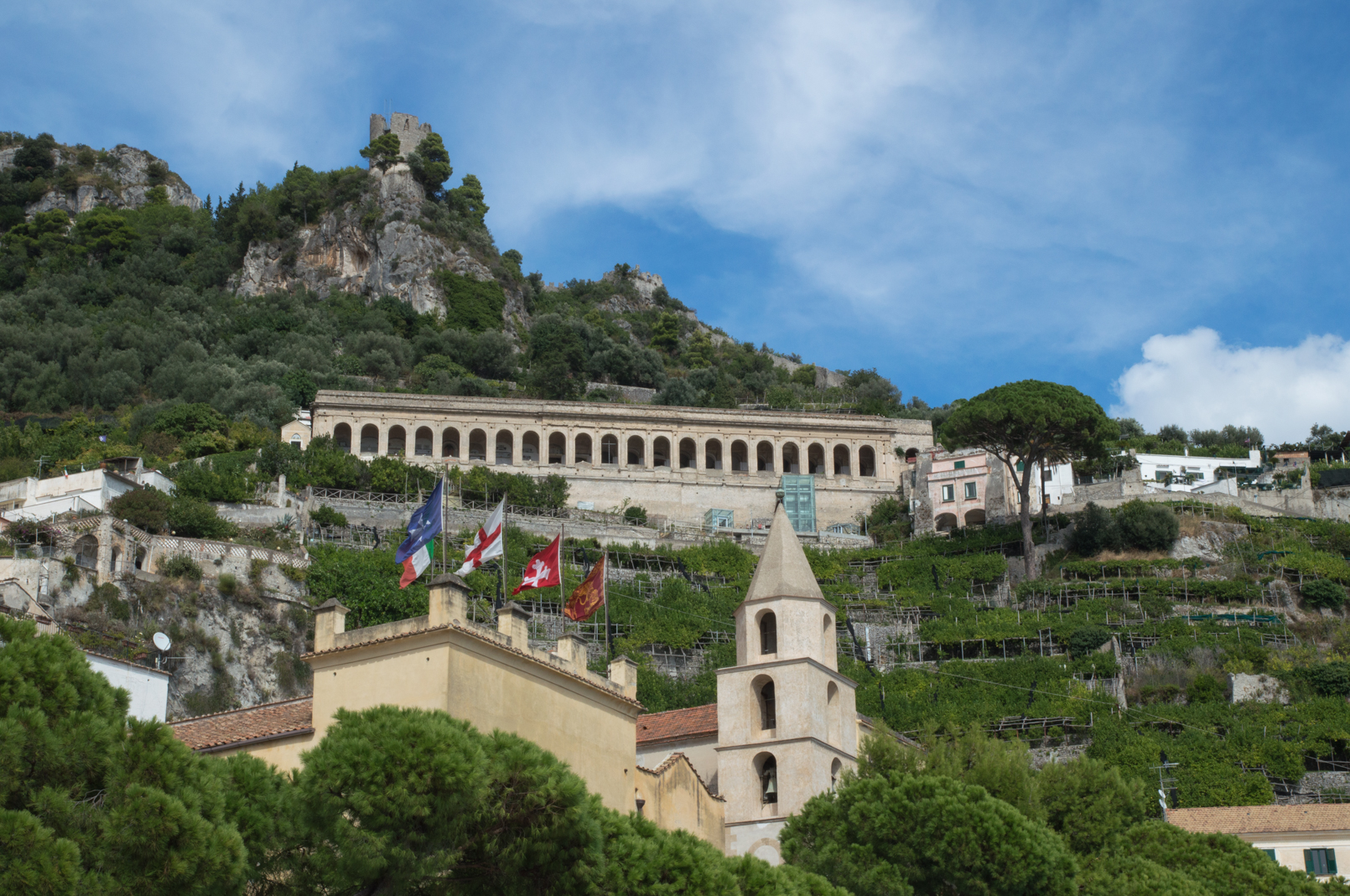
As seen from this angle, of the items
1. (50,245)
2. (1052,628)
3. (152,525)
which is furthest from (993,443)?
(50,245)

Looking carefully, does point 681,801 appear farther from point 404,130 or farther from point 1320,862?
point 404,130

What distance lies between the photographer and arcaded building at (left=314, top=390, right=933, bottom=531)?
248ft

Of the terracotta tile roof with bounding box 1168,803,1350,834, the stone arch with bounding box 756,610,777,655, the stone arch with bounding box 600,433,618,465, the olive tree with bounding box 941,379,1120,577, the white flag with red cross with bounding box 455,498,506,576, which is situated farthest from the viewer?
the stone arch with bounding box 600,433,618,465

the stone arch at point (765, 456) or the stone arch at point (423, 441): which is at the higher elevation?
the stone arch at point (423, 441)

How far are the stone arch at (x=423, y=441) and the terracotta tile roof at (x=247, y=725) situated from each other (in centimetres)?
5099

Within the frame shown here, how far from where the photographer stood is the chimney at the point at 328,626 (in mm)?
25000

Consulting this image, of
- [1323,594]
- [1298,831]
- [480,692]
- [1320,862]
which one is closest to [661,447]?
[1323,594]

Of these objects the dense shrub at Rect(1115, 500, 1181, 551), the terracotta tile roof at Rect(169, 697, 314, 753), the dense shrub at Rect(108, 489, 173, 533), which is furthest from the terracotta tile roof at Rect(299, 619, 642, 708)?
the dense shrub at Rect(1115, 500, 1181, 551)

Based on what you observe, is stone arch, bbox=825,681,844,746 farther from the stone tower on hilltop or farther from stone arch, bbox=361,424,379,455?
the stone tower on hilltop

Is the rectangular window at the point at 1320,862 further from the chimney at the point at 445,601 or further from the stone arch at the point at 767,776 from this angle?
the chimney at the point at 445,601

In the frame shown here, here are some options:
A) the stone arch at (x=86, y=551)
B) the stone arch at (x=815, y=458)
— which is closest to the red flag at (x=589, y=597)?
the stone arch at (x=86, y=551)

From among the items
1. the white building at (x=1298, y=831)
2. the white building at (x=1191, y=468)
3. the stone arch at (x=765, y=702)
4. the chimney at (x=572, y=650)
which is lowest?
the white building at (x=1298, y=831)

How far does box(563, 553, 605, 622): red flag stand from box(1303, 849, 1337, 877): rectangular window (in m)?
21.1

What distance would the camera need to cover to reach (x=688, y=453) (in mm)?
83938
